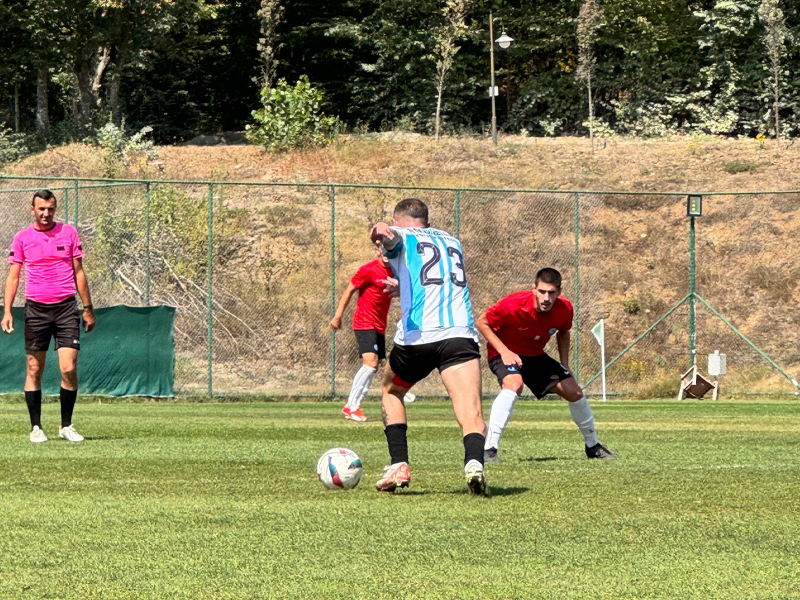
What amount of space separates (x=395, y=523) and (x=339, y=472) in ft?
4.76

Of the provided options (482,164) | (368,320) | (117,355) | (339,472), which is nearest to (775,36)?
(482,164)

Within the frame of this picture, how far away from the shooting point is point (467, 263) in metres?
26.0

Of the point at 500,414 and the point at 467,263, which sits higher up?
the point at 467,263

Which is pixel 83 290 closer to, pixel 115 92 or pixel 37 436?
pixel 37 436

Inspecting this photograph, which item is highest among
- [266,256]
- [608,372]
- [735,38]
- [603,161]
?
[735,38]

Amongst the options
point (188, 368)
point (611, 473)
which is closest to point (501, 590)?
point (611, 473)

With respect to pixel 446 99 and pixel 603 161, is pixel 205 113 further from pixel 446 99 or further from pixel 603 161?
pixel 603 161

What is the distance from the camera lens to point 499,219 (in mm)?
28078

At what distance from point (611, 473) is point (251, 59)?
36871 millimetres

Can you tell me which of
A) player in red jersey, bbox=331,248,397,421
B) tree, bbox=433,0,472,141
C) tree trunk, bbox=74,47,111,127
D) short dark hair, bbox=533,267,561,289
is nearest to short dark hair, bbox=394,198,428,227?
short dark hair, bbox=533,267,561,289

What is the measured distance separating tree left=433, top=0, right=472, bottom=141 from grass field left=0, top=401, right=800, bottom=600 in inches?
1018

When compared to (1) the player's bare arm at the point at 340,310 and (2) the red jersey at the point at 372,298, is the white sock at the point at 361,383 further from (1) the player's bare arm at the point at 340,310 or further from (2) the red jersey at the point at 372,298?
(1) the player's bare arm at the point at 340,310

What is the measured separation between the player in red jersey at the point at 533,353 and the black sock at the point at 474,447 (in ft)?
7.93

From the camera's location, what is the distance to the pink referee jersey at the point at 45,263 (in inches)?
431
